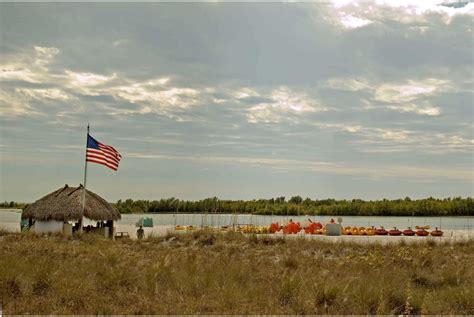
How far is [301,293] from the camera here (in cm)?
885

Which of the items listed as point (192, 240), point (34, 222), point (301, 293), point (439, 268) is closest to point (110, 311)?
point (301, 293)

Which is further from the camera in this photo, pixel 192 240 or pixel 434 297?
pixel 192 240

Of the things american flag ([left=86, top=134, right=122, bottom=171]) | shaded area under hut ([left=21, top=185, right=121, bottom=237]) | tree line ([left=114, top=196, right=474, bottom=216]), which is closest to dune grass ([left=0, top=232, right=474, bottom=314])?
american flag ([left=86, top=134, right=122, bottom=171])

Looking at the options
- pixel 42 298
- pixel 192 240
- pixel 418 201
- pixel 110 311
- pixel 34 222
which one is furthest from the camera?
pixel 418 201

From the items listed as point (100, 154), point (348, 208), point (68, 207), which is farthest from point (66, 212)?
point (348, 208)

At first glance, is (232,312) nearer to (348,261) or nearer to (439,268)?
(348,261)

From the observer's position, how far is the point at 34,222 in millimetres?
27875

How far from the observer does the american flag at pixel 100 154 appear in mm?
24047

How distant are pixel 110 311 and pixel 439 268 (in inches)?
328

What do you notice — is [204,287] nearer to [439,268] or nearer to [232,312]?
[232,312]

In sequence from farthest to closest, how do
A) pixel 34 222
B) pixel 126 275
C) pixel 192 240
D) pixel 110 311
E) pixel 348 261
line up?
pixel 34 222 → pixel 192 240 → pixel 348 261 → pixel 126 275 → pixel 110 311

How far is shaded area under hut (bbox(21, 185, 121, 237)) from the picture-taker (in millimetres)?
26656

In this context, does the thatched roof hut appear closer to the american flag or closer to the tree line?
the american flag

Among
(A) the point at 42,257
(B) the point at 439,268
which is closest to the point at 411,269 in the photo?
(B) the point at 439,268
